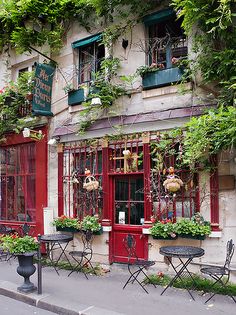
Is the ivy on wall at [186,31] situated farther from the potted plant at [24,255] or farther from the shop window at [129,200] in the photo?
the potted plant at [24,255]

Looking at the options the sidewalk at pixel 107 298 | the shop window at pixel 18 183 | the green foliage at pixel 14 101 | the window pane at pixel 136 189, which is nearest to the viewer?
the sidewalk at pixel 107 298

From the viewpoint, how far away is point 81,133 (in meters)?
8.04

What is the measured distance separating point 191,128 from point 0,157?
6.88 metres

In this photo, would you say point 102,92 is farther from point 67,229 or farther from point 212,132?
point 67,229

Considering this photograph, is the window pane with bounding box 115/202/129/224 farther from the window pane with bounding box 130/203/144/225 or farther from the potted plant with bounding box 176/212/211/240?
the potted plant with bounding box 176/212/211/240

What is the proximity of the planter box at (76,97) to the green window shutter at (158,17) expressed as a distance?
225 cm

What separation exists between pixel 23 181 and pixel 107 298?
5.00 meters

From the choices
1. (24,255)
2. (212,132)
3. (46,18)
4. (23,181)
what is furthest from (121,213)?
(46,18)

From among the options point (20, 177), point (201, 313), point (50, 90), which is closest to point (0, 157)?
point (20, 177)

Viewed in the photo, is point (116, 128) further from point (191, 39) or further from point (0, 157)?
point (0, 157)

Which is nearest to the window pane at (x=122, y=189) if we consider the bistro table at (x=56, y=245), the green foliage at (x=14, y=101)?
the bistro table at (x=56, y=245)

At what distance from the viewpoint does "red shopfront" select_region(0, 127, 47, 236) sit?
9188mm

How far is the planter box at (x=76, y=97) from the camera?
27.9ft

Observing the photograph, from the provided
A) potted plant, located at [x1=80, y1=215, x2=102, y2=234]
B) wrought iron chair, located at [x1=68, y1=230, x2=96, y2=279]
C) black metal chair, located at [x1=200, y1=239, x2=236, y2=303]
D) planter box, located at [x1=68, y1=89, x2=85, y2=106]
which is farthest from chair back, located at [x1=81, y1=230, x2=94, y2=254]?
planter box, located at [x1=68, y1=89, x2=85, y2=106]
